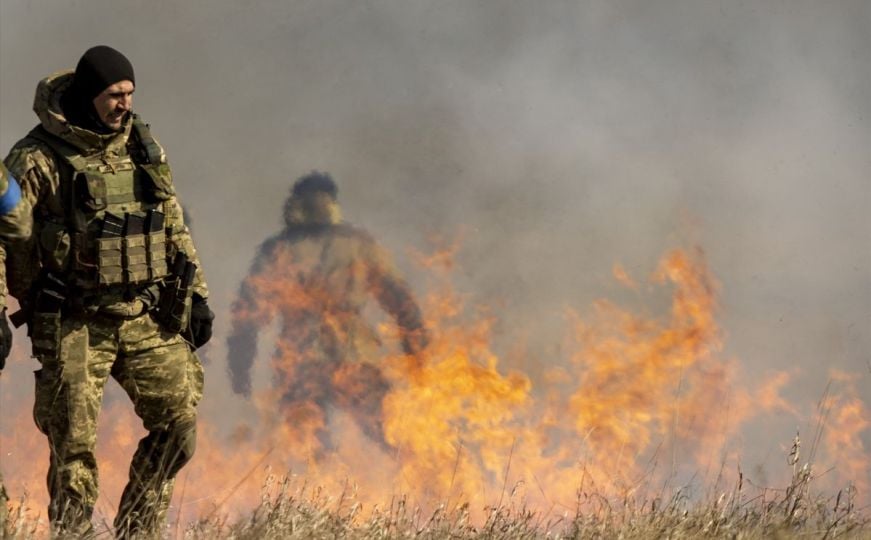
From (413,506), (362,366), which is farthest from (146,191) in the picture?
(362,366)

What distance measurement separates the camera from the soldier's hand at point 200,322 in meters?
6.21

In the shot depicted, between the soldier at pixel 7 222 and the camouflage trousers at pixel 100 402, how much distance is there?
0.37 meters

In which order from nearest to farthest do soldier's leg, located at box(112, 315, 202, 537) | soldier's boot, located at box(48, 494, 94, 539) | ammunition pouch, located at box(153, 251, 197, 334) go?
soldier's boot, located at box(48, 494, 94, 539), soldier's leg, located at box(112, 315, 202, 537), ammunition pouch, located at box(153, 251, 197, 334)

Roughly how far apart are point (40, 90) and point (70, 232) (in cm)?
70

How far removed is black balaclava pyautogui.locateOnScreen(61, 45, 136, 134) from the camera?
5.57 metres

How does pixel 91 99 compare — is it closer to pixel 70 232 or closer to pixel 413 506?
pixel 70 232

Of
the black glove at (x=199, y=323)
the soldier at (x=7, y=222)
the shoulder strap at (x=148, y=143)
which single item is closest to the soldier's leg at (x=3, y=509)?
the soldier at (x=7, y=222)

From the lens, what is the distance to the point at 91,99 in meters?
5.68

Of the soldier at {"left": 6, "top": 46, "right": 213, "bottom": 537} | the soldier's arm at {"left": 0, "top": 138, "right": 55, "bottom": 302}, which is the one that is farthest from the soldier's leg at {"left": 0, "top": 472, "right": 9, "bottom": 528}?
the soldier's arm at {"left": 0, "top": 138, "right": 55, "bottom": 302}

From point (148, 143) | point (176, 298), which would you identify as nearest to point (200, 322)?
point (176, 298)

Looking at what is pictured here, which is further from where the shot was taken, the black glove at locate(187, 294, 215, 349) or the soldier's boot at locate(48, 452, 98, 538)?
the black glove at locate(187, 294, 215, 349)

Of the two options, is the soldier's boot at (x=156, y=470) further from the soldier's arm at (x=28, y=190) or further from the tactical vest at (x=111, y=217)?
the soldier's arm at (x=28, y=190)

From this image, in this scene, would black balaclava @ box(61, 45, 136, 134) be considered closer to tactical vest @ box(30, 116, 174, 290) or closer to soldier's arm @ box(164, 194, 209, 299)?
tactical vest @ box(30, 116, 174, 290)

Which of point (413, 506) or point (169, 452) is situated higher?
point (169, 452)
